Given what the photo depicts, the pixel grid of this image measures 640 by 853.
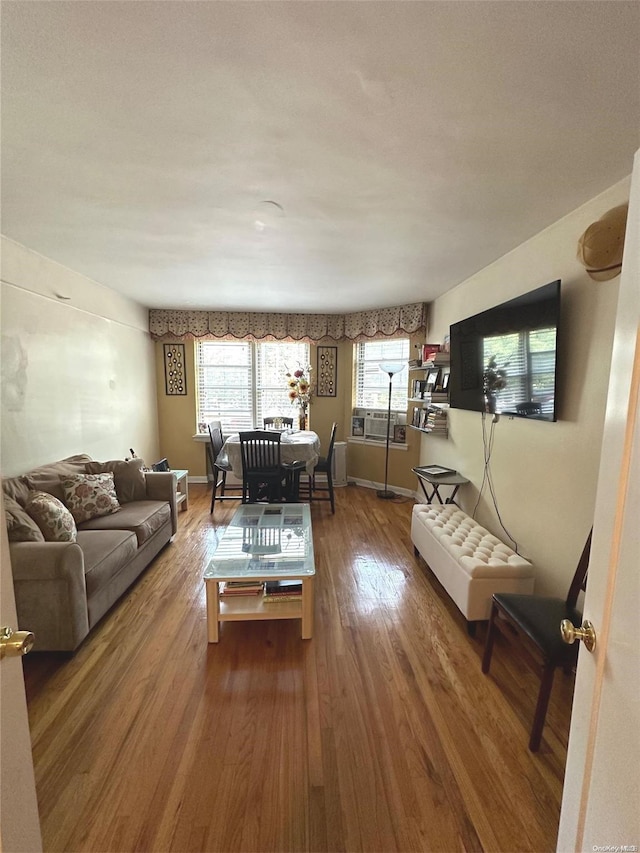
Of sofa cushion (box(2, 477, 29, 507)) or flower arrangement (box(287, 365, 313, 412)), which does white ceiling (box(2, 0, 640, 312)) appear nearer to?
sofa cushion (box(2, 477, 29, 507))

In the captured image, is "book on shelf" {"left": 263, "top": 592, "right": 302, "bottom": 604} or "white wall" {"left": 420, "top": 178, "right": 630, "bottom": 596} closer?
"white wall" {"left": 420, "top": 178, "right": 630, "bottom": 596}

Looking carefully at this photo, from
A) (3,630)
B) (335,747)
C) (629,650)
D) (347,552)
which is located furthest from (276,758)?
(347,552)

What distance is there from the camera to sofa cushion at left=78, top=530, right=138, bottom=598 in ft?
6.70

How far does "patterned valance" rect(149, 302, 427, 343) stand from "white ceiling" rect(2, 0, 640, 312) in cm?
234

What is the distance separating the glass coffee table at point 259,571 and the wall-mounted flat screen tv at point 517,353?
1700 millimetres

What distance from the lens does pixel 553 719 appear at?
1586mm

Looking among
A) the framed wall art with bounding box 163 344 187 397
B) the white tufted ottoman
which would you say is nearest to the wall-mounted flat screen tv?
the white tufted ottoman

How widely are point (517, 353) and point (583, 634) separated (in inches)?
77.3

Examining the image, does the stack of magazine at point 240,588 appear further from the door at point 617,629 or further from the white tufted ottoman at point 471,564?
the door at point 617,629

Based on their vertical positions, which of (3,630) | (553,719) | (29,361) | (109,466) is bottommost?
(553,719)

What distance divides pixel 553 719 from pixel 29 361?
389 centimetres

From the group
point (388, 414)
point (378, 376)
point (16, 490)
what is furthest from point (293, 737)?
point (378, 376)

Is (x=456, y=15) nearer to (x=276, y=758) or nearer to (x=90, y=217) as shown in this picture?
(x=90, y=217)

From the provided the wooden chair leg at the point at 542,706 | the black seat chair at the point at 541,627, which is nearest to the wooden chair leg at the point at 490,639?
the black seat chair at the point at 541,627
